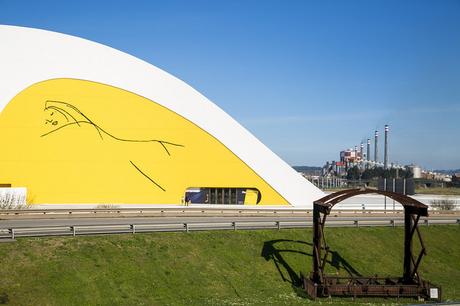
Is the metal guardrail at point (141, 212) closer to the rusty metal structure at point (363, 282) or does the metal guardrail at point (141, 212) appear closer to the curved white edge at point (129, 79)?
the curved white edge at point (129, 79)

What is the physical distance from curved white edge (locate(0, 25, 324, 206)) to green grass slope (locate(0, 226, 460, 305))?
1573cm

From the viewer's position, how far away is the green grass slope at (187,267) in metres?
17.3

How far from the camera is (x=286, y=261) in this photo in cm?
2288

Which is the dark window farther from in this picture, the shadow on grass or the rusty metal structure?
the rusty metal structure

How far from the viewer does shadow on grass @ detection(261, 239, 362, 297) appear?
21609 mm

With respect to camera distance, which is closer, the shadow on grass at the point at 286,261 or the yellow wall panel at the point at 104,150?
the shadow on grass at the point at 286,261

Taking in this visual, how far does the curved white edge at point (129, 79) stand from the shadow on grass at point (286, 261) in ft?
56.8

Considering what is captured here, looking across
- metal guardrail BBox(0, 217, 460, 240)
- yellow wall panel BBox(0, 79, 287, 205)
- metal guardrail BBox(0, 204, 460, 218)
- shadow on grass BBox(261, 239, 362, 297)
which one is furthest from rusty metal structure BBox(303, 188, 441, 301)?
yellow wall panel BBox(0, 79, 287, 205)

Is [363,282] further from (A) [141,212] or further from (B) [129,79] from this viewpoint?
(B) [129,79]

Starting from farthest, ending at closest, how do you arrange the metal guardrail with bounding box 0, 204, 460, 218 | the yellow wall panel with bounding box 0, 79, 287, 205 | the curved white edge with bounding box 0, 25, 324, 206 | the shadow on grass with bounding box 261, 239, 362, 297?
the curved white edge with bounding box 0, 25, 324, 206 → the yellow wall panel with bounding box 0, 79, 287, 205 → the metal guardrail with bounding box 0, 204, 460, 218 → the shadow on grass with bounding box 261, 239, 362, 297

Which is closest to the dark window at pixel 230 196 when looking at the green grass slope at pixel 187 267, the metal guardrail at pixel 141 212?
the metal guardrail at pixel 141 212

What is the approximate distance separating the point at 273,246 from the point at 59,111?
889 inches

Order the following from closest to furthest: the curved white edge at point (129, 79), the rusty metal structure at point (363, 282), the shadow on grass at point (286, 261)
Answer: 1. the rusty metal structure at point (363, 282)
2. the shadow on grass at point (286, 261)
3. the curved white edge at point (129, 79)

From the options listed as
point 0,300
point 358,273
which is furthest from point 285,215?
point 0,300
